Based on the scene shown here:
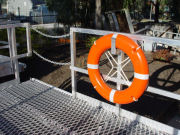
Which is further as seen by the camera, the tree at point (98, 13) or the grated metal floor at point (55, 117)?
the tree at point (98, 13)

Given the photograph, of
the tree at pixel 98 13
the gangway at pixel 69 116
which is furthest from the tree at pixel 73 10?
the gangway at pixel 69 116

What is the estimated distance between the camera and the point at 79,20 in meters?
11.3

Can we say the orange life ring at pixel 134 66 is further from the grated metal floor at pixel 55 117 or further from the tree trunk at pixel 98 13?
the tree trunk at pixel 98 13

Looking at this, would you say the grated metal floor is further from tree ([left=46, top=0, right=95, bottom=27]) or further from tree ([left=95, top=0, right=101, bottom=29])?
tree ([left=46, top=0, right=95, bottom=27])

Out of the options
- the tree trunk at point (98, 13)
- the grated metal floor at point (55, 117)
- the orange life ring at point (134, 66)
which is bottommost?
the grated metal floor at point (55, 117)

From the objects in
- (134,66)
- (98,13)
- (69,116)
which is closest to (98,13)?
(98,13)

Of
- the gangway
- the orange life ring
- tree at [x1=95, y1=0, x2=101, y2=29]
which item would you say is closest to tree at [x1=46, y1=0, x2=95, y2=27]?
tree at [x1=95, y1=0, x2=101, y2=29]

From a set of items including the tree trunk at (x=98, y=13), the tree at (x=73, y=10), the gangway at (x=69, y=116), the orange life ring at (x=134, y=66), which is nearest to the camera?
the orange life ring at (x=134, y=66)

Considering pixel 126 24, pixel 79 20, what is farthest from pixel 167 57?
pixel 79 20

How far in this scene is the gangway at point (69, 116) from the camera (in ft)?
8.57

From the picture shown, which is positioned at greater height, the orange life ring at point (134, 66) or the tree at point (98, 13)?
the tree at point (98, 13)

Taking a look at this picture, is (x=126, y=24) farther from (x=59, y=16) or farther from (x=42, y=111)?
(x=42, y=111)

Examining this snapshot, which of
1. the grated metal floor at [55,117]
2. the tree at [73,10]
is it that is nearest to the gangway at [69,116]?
the grated metal floor at [55,117]

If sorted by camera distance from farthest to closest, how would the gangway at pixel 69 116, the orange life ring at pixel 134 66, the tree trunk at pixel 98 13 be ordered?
the tree trunk at pixel 98 13
the gangway at pixel 69 116
the orange life ring at pixel 134 66
